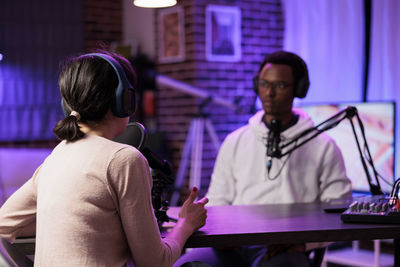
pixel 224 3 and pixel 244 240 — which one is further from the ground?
pixel 224 3

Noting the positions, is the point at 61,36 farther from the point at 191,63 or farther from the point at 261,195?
the point at 261,195

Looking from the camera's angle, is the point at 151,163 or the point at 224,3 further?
the point at 224,3

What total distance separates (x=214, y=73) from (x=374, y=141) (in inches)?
83.8

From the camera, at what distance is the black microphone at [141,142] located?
1748 mm

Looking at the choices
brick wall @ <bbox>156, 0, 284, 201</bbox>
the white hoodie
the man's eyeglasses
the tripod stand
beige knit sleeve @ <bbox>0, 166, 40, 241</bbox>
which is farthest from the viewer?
brick wall @ <bbox>156, 0, 284, 201</bbox>

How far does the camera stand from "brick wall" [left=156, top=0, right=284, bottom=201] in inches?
215

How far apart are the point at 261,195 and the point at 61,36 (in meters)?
4.18

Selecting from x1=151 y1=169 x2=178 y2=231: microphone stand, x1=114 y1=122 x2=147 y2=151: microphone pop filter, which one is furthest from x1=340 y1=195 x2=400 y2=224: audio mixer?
x1=114 y1=122 x2=147 y2=151: microphone pop filter

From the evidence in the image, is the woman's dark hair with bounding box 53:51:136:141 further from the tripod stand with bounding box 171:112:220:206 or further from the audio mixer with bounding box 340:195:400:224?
the tripod stand with bounding box 171:112:220:206

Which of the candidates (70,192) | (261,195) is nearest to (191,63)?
(261,195)

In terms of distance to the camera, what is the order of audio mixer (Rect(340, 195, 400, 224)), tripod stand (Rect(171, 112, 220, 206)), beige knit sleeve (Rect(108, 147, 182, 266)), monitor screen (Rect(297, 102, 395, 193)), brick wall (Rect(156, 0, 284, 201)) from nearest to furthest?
beige knit sleeve (Rect(108, 147, 182, 266)), audio mixer (Rect(340, 195, 400, 224)), monitor screen (Rect(297, 102, 395, 193)), tripod stand (Rect(171, 112, 220, 206)), brick wall (Rect(156, 0, 284, 201))

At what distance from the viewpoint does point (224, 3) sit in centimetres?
555

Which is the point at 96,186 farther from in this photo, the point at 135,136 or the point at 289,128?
the point at 289,128

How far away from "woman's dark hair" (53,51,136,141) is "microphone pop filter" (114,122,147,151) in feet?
0.80
